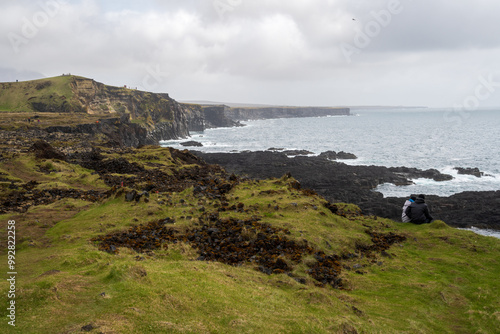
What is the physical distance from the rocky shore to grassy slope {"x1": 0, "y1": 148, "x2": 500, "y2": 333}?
1832 cm

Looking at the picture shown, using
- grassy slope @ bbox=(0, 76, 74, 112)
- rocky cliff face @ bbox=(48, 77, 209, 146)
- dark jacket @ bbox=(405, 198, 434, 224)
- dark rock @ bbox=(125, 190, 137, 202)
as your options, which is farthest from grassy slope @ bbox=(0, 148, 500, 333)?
grassy slope @ bbox=(0, 76, 74, 112)

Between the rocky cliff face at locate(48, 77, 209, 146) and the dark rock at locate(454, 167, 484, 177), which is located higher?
the rocky cliff face at locate(48, 77, 209, 146)

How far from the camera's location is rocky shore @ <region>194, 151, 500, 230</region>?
3198 cm

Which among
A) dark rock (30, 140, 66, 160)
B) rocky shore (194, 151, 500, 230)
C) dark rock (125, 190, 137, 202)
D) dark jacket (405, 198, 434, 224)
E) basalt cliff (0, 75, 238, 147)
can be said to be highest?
basalt cliff (0, 75, 238, 147)

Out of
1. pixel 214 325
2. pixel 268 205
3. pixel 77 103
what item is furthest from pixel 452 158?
pixel 77 103

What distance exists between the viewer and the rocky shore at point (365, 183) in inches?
1259

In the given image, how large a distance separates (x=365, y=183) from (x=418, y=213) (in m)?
28.3

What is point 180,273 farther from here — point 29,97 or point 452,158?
point 29,97

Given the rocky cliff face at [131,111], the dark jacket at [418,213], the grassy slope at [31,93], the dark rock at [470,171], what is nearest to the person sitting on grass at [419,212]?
the dark jacket at [418,213]

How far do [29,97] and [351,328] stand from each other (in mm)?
115048

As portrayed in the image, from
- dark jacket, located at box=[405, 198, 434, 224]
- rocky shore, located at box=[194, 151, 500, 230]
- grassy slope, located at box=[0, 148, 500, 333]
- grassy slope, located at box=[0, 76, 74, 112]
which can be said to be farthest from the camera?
grassy slope, located at box=[0, 76, 74, 112]

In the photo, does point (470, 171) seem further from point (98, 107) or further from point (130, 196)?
point (98, 107)

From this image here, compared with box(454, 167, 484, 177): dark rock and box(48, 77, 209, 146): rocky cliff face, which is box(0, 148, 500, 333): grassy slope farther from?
box(48, 77, 209, 146): rocky cliff face

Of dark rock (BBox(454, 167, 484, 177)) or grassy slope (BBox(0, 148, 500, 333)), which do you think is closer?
grassy slope (BBox(0, 148, 500, 333))
